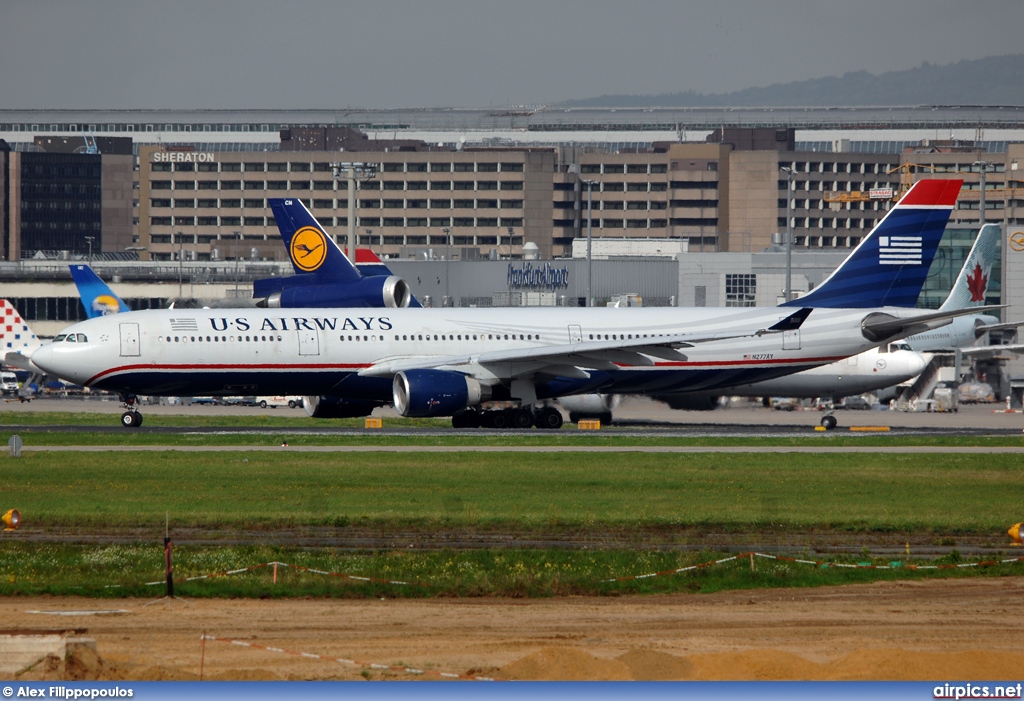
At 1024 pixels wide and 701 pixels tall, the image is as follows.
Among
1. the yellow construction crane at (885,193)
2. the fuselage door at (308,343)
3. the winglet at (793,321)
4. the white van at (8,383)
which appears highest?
the yellow construction crane at (885,193)

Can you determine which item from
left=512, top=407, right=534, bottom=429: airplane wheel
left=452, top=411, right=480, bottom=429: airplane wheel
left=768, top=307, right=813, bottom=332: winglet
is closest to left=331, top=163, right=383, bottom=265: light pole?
left=452, top=411, right=480, bottom=429: airplane wheel

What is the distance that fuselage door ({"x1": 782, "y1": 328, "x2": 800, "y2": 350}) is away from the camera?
1973 inches

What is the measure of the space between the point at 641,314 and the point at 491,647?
3566cm

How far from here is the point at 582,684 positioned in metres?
10.3

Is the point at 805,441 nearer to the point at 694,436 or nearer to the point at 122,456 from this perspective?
the point at 694,436

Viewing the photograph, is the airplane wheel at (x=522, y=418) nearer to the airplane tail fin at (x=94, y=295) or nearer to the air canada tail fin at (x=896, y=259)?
the air canada tail fin at (x=896, y=259)

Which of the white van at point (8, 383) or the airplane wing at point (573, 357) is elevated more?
the airplane wing at point (573, 357)

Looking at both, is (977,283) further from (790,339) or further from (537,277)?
(537,277)

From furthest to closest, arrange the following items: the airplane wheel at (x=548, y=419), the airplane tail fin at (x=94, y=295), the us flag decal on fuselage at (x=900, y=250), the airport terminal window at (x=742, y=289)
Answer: the airport terminal window at (x=742, y=289), the airplane tail fin at (x=94, y=295), the us flag decal on fuselage at (x=900, y=250), the airplane wheel at (x=548, y=419)

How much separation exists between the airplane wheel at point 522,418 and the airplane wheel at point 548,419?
0.49 m

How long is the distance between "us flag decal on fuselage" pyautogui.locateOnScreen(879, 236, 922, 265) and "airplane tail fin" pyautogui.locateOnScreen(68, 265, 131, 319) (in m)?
40.5

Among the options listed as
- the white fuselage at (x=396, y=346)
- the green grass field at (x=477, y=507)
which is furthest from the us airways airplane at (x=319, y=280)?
the green grass field at (x=477, y=507)

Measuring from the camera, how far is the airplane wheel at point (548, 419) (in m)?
49.7

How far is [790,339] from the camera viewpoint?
50.2 m
